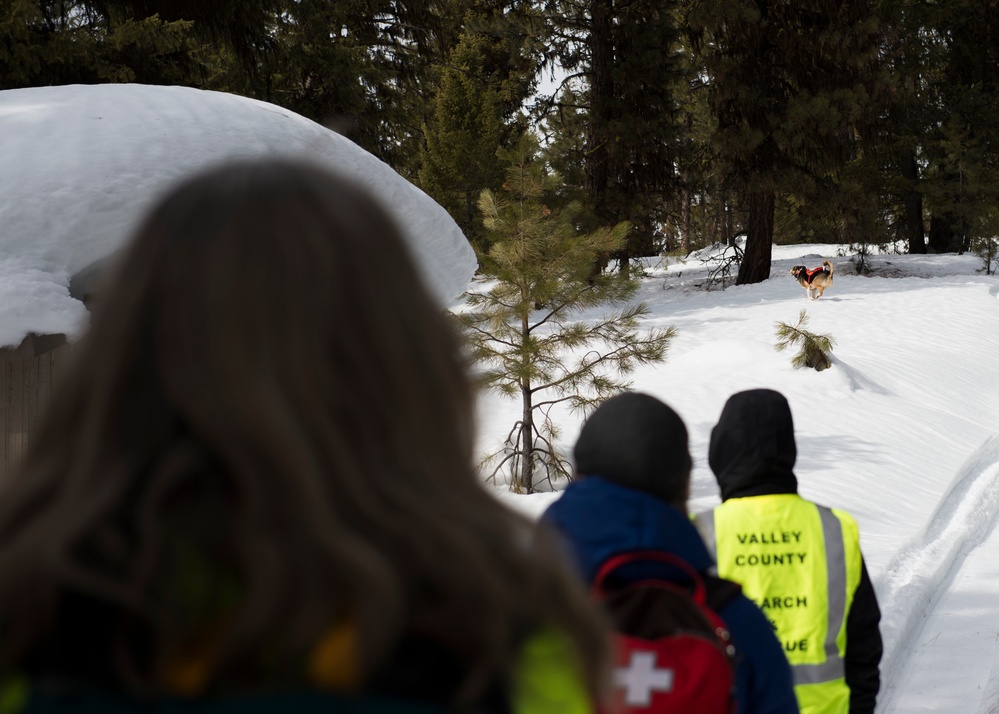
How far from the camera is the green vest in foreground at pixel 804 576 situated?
2557mm

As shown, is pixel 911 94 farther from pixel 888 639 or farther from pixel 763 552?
pixel 763 552

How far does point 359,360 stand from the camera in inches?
32.4

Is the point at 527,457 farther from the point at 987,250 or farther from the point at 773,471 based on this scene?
the point at 987,250

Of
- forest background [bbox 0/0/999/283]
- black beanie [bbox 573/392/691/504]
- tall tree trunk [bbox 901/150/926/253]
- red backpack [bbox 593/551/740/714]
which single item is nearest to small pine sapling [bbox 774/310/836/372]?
forest background [bbox 0/0/999/283]

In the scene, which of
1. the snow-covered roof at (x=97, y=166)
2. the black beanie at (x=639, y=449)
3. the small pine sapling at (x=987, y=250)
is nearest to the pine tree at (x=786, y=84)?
the small pine sapling at (x=987, y=250)

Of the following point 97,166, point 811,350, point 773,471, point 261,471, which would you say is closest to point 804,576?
point 773,471

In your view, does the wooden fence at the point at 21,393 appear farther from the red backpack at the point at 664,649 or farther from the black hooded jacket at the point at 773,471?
the red backpack at the point at 664,649

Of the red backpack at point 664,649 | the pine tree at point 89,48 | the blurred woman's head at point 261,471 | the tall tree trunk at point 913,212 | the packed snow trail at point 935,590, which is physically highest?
the pine tree at point 89,48

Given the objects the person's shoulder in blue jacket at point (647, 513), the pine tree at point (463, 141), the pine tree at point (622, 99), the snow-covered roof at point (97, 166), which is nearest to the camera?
the person's shoulder in blue jacket at point (647, 513)

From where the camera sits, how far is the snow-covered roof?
15.5 ft

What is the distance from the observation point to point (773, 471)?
105 inches

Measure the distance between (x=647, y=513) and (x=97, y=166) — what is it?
445 cm

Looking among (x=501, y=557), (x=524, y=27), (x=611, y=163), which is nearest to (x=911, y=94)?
(x=611, y=163)

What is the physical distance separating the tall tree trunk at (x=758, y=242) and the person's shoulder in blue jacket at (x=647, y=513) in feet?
65.8
